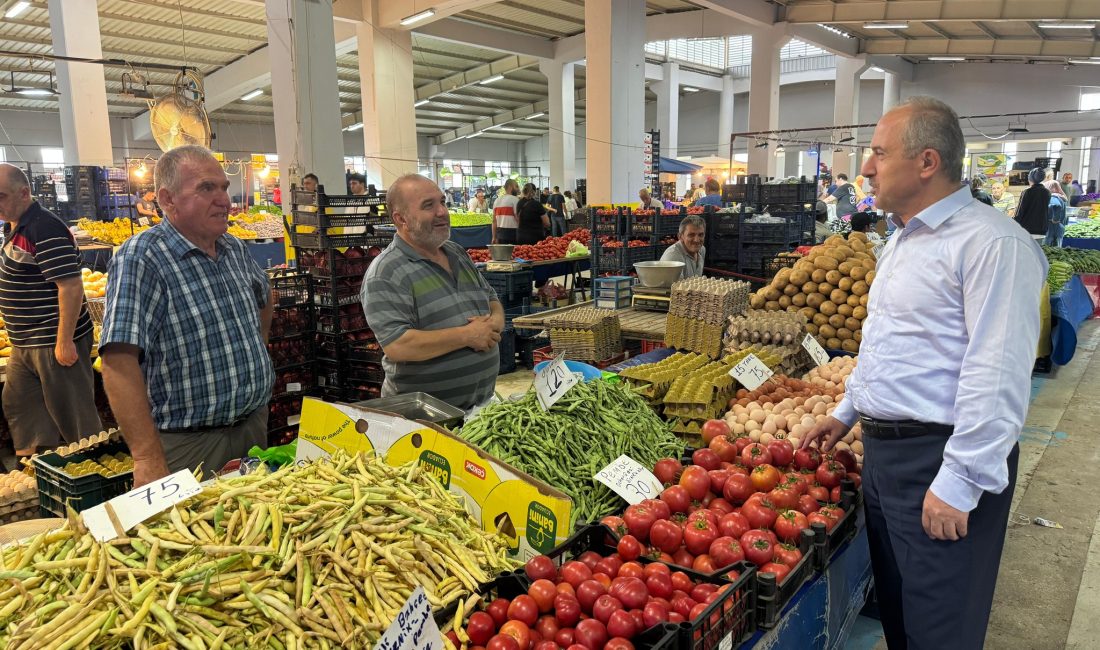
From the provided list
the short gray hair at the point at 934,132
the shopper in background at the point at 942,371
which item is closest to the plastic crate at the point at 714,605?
the shopper in background at the point at 942,371

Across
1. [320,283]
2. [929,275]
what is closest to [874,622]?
[929,275]

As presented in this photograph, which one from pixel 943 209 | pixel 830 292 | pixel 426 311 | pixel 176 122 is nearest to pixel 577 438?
pixel 426 311

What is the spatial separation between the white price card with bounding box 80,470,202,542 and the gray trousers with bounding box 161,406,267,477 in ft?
2.82

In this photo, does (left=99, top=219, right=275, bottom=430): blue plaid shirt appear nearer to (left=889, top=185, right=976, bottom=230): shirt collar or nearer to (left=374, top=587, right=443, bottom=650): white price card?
→ (left=374, top=587, right=443, bottom=650): white price card

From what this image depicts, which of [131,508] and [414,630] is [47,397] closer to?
[131,508]

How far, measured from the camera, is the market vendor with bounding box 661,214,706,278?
5.84 metres

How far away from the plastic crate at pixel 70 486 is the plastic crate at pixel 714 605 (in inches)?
71.3

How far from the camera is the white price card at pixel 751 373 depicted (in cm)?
334

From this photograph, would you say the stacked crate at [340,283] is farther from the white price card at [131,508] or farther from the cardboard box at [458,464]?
the white price card at [131,508]

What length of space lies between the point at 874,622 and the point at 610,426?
1678 mm

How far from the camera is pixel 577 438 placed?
2.53 m

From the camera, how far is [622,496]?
2.21 meters

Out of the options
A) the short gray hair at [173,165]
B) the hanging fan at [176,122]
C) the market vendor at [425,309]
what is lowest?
the market vendor at [425,309]

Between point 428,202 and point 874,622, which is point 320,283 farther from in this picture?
point 874,622
